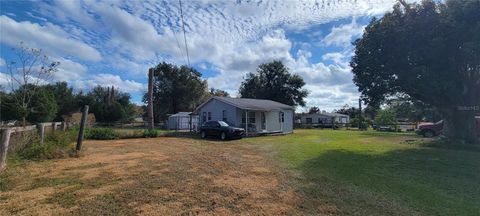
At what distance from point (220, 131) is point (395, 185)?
15551mm

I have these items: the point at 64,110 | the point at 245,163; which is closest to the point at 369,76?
the point at 245,163

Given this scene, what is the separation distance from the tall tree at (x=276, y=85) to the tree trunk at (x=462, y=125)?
3697 cm

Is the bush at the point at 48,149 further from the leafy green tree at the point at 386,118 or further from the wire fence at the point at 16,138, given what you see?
the leafy green tree at the point at 386,118

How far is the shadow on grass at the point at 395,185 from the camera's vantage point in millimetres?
5570

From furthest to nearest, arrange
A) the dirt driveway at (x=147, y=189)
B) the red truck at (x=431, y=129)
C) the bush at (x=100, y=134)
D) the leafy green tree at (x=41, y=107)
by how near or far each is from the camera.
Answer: the leafy green tree at (x=41, y=107), the red truck at (x=431, y=129), the bush at (x=100, y=134), the dirt driveway at (x=147, y=189)

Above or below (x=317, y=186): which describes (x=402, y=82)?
above

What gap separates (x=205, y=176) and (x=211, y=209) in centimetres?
277

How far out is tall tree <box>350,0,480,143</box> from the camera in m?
14.2

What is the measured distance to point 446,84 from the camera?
1452 centimetres

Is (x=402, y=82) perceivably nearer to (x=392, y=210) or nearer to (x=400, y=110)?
(x=392, y=210)

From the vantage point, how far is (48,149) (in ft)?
34.3

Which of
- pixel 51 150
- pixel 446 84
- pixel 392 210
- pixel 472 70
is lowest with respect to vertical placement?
pixel 392 210

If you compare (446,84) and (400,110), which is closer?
(446,84)

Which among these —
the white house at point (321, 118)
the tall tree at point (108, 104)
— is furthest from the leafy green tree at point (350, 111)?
the tall tree at point (108, 104)
